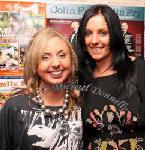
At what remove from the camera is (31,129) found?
144cm

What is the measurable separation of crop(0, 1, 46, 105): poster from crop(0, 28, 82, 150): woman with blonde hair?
0.75 metres

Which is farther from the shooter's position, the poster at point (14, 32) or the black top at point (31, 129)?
the poster at point (14, 32)

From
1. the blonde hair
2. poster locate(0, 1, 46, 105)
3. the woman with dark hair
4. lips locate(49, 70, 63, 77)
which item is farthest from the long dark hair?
poster locate(0, 1, 46, 105)

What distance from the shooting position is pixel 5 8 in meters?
2.23

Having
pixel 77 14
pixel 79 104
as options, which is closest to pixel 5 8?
pixel 77 14

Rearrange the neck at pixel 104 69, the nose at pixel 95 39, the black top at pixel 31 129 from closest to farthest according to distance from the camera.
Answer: the black top at pixel 31 129, the nose at pixel 95 39, the neck at pixel 104 69

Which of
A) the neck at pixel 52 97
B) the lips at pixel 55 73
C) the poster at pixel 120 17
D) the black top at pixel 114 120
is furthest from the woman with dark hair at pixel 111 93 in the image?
the poster at pixel 120 17

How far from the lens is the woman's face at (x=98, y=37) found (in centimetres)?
174

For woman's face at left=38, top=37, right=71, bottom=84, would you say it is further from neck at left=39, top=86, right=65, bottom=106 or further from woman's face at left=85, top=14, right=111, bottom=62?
woman's face at left=85, top=14, right=111, bottom=62

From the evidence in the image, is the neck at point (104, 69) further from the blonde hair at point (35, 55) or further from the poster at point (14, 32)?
the poster at point (14, 32)

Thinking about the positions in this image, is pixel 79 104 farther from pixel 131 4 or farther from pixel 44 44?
pixel 131 4

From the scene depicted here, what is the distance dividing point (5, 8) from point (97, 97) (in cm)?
92

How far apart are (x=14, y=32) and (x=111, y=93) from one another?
87 centimetres

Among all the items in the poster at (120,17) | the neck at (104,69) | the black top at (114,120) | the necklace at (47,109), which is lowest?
the black top at (114,120)
